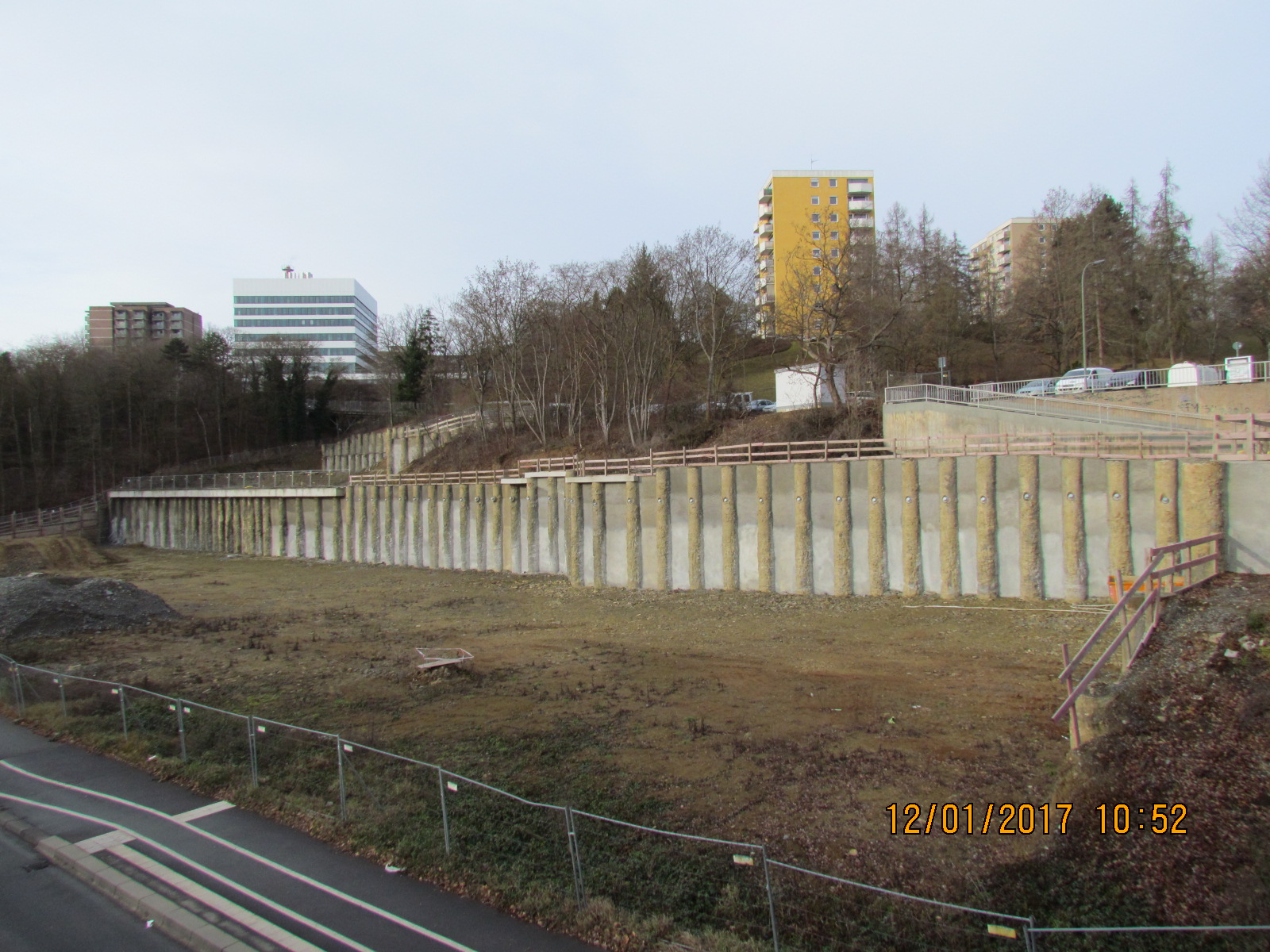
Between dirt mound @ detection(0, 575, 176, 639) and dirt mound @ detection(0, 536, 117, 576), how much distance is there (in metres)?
19.4

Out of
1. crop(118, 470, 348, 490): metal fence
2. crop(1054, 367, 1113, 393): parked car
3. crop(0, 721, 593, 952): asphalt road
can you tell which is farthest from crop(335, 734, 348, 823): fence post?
crop(118, 470, 348, 490): metal fence

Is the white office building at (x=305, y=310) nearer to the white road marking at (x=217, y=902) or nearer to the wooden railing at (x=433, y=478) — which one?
the wooden railing at (x=433, y=478)

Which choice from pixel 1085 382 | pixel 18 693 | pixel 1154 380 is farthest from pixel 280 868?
pixel 1154 380

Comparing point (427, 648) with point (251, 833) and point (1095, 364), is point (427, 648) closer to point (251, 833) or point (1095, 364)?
point (251, 833)

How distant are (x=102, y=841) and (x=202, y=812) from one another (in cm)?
118

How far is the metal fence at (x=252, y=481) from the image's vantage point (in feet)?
164

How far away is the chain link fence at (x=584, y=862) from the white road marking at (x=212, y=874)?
4.08 feet

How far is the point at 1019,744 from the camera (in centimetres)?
1134

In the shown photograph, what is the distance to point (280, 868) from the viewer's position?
346 inches

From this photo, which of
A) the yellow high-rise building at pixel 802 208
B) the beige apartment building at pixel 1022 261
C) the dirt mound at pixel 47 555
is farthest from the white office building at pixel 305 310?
the beige apartment building at pixel 1022 261

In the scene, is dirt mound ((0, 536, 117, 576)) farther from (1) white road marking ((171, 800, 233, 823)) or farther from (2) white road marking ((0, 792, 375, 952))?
(1) white road marking ((171, 800, 233, 823))

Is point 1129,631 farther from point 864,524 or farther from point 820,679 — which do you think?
point 864,524

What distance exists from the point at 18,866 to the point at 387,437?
59075 millimetres

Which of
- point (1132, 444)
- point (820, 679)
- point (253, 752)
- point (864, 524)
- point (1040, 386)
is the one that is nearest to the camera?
point (253, 752)
